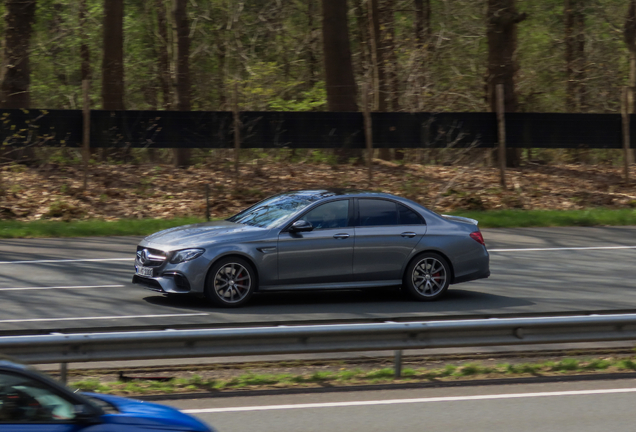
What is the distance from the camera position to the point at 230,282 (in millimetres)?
10906

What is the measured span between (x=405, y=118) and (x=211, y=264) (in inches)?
490

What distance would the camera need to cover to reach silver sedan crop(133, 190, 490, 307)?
1080 centimetres

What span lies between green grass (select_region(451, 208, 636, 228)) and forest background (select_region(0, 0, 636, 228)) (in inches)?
53.8

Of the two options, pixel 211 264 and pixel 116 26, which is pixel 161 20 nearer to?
pixel 116 26

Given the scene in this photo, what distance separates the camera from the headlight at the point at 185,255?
35.1ft

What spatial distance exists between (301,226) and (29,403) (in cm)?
704

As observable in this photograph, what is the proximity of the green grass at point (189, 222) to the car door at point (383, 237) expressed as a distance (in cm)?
659

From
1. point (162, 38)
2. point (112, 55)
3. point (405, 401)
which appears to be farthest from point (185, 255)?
point (162, 38)

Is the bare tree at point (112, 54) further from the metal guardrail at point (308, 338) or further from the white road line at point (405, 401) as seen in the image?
the white road line at point (405, 401)

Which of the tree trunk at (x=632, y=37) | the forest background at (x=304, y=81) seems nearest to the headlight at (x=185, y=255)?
the forest background at (x=304, y=81)

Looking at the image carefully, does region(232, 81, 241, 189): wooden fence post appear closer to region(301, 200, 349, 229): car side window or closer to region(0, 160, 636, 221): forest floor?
region(0, 160, 636, 221): forest floor

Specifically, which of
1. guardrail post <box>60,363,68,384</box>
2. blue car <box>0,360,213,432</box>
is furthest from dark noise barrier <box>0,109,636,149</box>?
blue car <box>0,360,213,432</box>

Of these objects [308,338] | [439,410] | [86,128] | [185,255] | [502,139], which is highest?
[86,128]

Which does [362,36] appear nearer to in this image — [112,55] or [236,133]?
[112,55]
